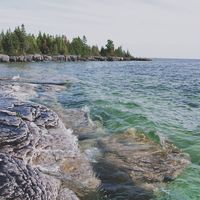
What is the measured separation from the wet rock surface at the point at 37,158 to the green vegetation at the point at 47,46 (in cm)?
10590

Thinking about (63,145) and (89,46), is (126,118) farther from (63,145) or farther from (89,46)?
(89,46)

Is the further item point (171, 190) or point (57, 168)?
point (57, 168)

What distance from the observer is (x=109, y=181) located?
1070 centimetres

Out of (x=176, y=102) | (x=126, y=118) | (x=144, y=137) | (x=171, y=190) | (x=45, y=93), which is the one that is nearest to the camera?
(x=171, y=190)

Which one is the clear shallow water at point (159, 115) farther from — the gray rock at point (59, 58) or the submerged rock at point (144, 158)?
the gray rock at point (59, 58)

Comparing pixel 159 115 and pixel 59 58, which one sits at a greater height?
pixel 159 115

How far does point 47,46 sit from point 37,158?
441 ft

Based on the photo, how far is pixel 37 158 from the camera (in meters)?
11.0

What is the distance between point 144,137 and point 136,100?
33.0ft

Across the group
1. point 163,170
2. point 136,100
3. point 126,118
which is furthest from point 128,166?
point 136,100

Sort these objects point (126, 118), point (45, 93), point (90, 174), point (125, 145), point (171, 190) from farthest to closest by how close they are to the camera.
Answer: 1. point (45, 93)
2. point (126, 118)
3. point (125, 145)
4. point (90, 174)
5. point (171, 190)

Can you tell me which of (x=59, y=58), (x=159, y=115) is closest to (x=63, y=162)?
(x=159, y=115)

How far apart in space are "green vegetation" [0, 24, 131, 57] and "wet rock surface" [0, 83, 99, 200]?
106m

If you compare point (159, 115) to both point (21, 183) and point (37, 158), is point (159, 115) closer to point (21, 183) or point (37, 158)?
point (37, 158)
